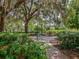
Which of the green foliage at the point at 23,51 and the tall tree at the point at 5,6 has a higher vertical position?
the tall tree at the point at 5,6

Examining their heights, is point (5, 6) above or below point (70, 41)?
above

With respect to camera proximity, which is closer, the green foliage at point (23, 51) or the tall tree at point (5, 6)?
the green foliage at point (23, 51)

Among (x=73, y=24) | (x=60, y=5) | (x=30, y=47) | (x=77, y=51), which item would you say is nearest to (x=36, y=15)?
(x=73, y=24)

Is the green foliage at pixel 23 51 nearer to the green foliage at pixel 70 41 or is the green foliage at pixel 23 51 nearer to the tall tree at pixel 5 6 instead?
the green foliage at pixel 70 41

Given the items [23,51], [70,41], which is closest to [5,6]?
[70,41]

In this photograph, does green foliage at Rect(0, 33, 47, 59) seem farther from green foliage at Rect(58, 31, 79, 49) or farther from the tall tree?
the tall tree

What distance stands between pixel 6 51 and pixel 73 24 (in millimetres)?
14883

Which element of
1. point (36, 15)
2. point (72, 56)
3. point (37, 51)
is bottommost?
point (72, 56)

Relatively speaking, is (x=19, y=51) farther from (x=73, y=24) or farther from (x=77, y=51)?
(x=73, y=24)

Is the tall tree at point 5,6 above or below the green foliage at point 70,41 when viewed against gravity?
above

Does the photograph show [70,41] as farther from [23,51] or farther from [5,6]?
[23,51]

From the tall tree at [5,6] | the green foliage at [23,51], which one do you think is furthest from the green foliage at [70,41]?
the green foliage at [23,51]

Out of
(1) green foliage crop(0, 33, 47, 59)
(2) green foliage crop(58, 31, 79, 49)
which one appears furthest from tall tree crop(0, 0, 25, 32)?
(1) green foliage crop(0, 33, 47, 59)

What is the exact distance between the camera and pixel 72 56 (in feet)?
29.0
